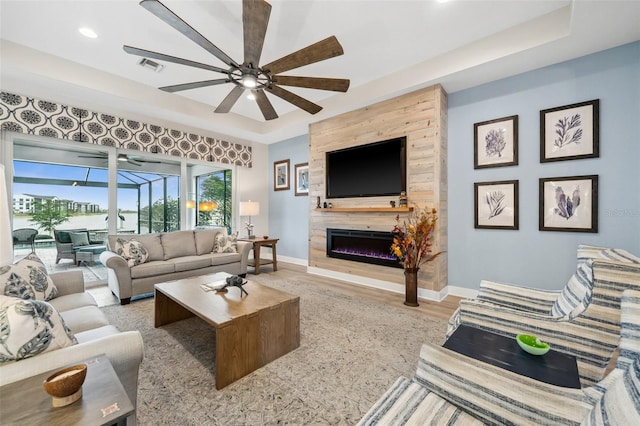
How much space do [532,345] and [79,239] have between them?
5644mm

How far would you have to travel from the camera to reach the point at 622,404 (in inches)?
25.1

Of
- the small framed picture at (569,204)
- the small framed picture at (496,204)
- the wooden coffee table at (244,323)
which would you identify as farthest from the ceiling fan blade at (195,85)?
the small framed picture at (569,204)

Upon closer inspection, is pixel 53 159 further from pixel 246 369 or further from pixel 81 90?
pixel 246 369

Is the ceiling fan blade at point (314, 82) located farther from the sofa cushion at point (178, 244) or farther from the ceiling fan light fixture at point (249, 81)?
the sofa cushion at point (178, 244)

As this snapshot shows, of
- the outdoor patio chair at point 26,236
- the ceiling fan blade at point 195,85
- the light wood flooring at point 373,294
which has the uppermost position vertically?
the ceiling fan blade at point 195,85

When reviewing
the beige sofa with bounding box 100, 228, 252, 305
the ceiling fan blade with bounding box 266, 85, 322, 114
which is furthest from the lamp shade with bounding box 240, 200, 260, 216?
the ceiling fan blade with bounding box 266, 85, 322, 114

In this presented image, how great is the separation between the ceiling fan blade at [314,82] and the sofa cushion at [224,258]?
115 inches

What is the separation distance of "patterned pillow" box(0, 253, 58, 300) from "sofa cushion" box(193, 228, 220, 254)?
225cm

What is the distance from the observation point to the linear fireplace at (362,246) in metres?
3.89

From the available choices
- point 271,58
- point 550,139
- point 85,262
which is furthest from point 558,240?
point 85,262

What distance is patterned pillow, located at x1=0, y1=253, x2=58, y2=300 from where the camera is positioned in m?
1.74

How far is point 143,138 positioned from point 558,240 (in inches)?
243

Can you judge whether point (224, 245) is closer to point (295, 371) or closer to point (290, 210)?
point (290, 210)

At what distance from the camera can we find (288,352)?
2.13 m
